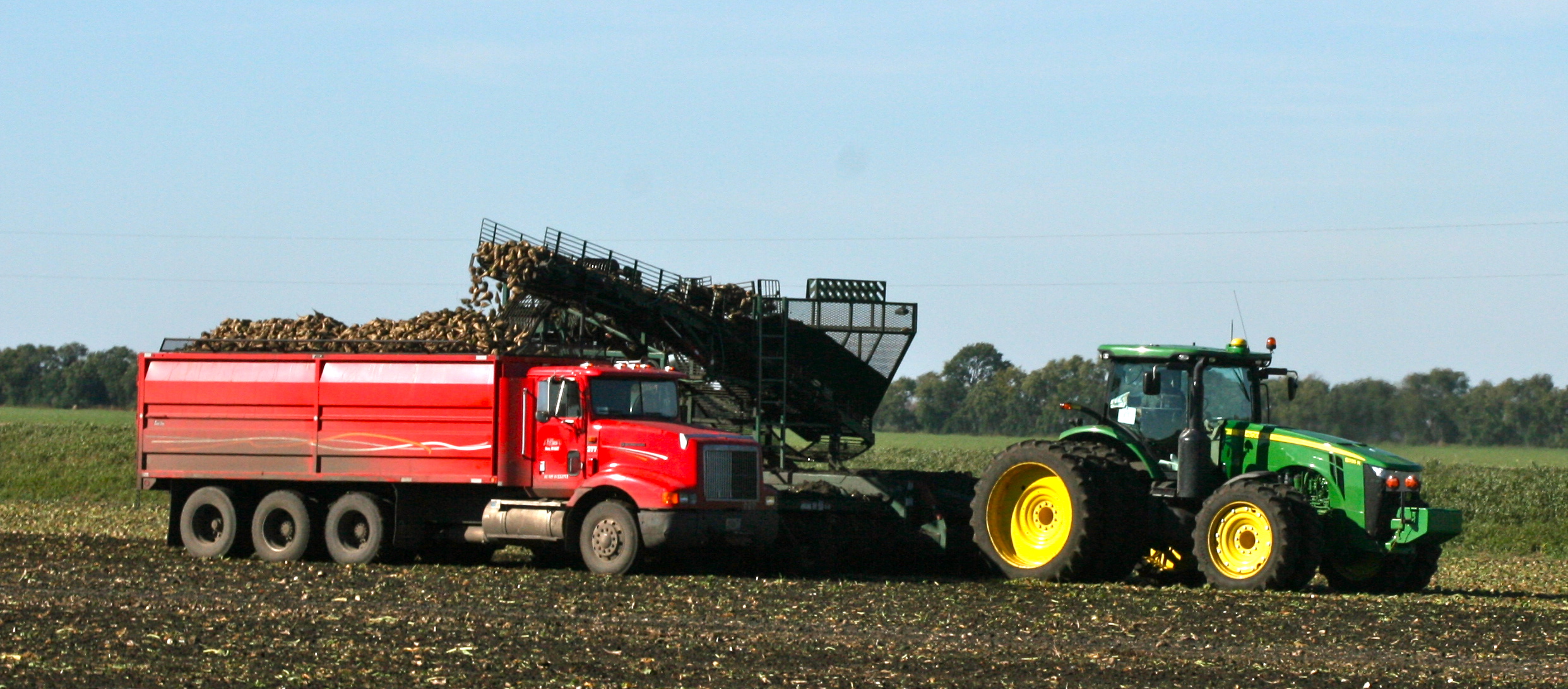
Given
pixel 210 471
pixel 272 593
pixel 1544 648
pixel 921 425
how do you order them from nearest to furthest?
pixel 1544 648 < pixel 272 593 < pixel 210 471 < pixel 921 425

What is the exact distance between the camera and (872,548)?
20.3m

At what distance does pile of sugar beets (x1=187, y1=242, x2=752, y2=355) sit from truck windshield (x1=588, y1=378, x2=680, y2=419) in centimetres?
118

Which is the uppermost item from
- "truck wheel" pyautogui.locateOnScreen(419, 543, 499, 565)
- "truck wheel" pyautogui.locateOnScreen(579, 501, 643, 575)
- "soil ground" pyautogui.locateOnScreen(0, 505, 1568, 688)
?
"truck wheel" pyautogui.locateOnScreen(579, 501, 643, 575)

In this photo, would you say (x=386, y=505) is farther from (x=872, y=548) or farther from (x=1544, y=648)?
(x=1544, y=648)

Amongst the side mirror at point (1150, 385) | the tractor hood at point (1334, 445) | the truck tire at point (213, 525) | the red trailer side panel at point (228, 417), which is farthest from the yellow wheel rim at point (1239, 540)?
the truck tire at point (213, 525)

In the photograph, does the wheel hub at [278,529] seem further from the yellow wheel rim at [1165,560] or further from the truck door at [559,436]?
the yellow wheel rim at [1165,560]

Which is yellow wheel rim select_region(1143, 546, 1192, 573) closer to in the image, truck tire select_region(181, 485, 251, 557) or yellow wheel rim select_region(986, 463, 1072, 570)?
yellow wheel rim select_region(986, 463, 1072, 570)

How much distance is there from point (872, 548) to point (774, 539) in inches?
49.3

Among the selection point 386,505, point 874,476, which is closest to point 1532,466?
point 874,476

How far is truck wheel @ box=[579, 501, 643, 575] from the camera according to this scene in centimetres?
1884

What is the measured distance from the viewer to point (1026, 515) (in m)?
18.8

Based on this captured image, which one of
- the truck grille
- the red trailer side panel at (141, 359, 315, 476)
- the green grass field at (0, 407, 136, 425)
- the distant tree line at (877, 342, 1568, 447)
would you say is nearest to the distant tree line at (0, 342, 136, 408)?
the green grass field at (0, 407, 136, 425)

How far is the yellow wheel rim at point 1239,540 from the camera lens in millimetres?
16938

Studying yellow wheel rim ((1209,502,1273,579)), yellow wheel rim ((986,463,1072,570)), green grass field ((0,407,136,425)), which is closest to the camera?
yellow wheel rim ((1209,502,1273,579))
